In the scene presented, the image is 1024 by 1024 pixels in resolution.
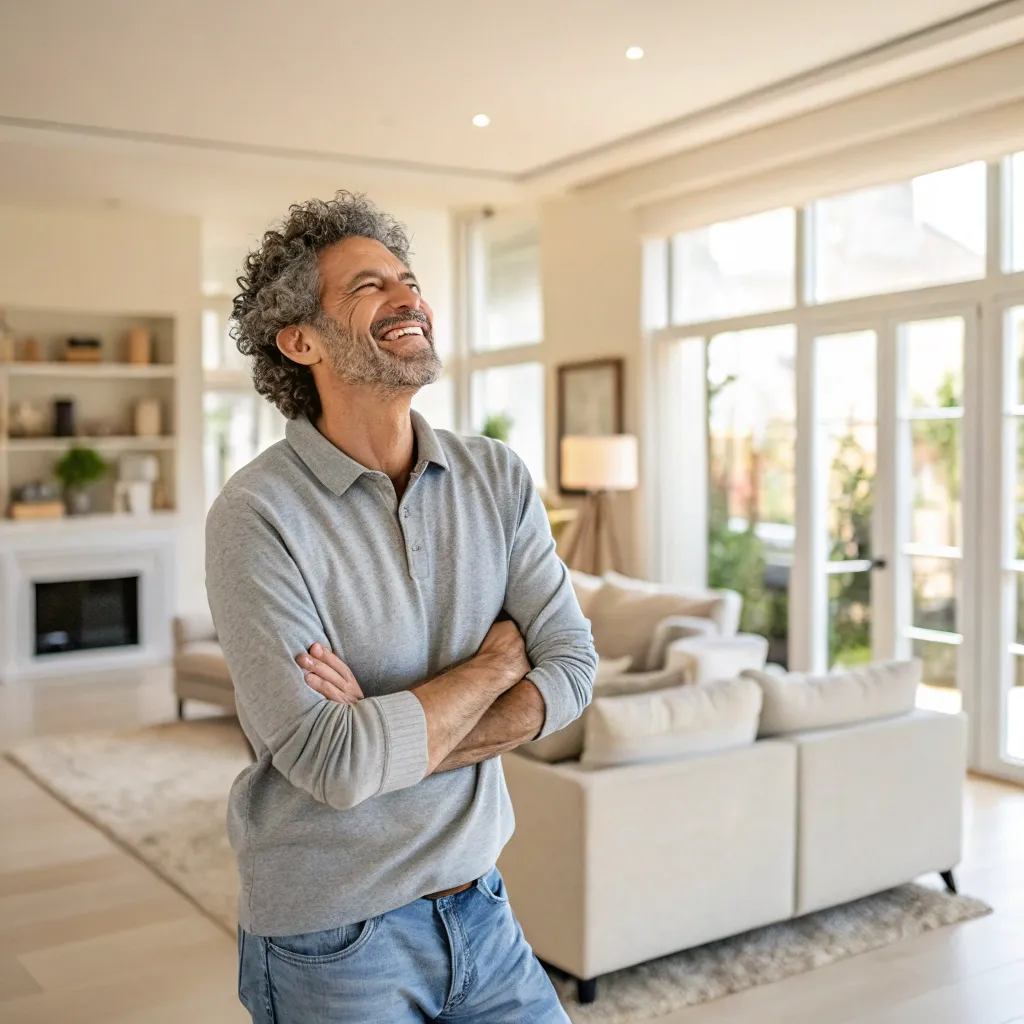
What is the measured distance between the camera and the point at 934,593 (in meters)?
5.74

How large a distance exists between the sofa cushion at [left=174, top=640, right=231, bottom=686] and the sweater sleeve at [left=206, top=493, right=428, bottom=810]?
4.92m

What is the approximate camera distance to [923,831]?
3.86 m

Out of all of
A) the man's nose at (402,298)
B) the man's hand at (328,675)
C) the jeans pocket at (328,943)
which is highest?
the man's nose at (402,298)

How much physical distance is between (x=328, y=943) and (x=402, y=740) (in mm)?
273

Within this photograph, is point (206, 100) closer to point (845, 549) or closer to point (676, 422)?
point (676, 422)

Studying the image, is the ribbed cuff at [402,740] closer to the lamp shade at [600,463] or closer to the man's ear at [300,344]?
the man's ear at [300,344]

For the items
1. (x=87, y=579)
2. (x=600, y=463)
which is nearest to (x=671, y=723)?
(x=600, y=463)

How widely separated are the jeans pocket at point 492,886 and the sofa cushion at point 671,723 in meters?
1.62

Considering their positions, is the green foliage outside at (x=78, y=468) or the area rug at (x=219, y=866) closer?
the area rug at (x=219, y=866)

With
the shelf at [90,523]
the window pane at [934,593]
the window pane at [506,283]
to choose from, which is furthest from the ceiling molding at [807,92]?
the shelf at [90,523]

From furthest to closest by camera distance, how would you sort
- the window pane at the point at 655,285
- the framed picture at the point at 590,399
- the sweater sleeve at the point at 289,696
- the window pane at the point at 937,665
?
the framed picture at the point at 590,399
the window pane at the point at 655,285
the window pane at the point at 937,665
the sweater sleeve at the point at 289,696

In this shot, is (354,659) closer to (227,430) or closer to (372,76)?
(372,76)

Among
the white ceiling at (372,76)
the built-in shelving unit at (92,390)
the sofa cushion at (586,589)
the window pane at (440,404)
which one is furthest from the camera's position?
the window pane at (440,404)

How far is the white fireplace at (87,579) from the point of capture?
804 centimetres
